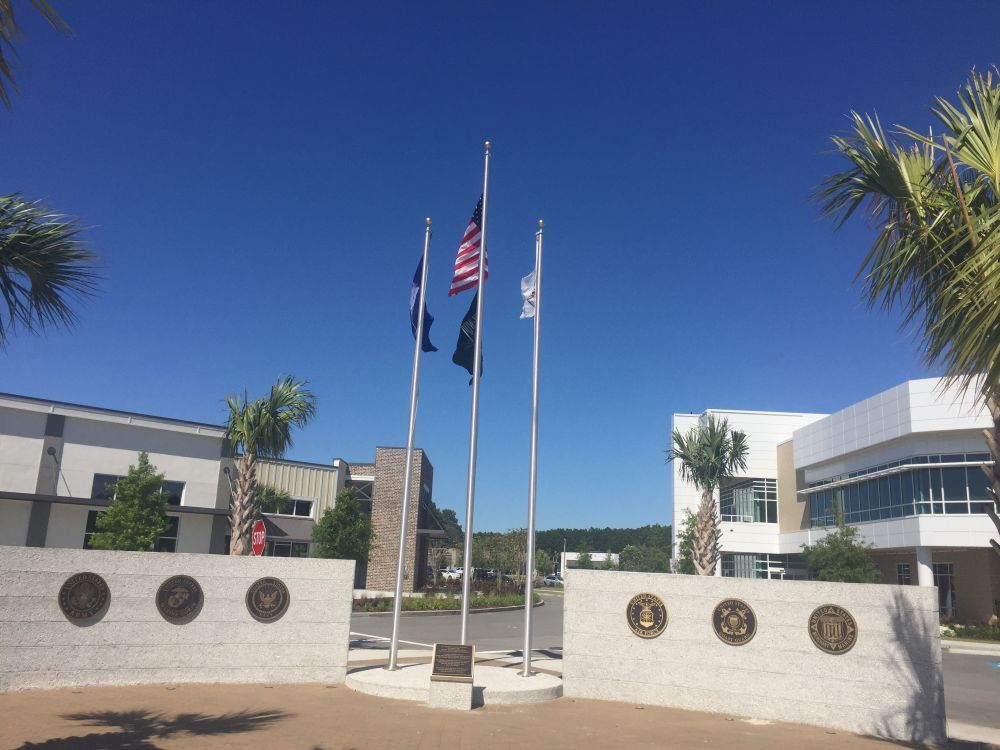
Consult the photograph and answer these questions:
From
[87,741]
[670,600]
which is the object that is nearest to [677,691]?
[670,600]

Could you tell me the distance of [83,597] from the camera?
1215 centimetres

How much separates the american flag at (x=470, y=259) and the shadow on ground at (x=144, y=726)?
7.98m

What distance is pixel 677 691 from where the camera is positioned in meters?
12.4

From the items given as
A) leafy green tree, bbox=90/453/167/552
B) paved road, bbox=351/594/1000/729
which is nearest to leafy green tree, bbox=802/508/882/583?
paved road, bbox=351/594/1000/729

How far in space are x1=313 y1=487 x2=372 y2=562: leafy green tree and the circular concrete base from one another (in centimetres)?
2130

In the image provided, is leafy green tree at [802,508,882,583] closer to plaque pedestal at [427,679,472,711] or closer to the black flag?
the black flag

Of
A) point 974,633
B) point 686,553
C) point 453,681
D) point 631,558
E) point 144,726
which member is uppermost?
point 686,553

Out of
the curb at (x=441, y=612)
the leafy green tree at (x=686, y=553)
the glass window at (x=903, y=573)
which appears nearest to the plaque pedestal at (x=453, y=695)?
the curb at (x=441, y=612)

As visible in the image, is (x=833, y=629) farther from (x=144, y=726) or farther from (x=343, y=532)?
(x=343, y=532)

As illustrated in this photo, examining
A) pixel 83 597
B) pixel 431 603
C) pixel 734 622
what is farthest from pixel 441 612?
pixel 734 622

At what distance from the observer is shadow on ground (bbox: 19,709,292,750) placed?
870cm

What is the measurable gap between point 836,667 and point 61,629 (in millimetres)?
11821

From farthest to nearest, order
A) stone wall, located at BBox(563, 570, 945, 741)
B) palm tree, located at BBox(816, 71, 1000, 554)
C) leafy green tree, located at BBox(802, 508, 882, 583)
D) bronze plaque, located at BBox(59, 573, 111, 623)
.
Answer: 1. leafy green tree, located at BBox(802, 508, 882, 583)
2. bronze plaque, located at BBox(59, 573, 111, 623)
3. stone wall, located at BBox(563, 570, 945, 741)
4. palm tree, located at BBox(816, 71, 1000, 554)

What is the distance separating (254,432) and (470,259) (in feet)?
31.9
